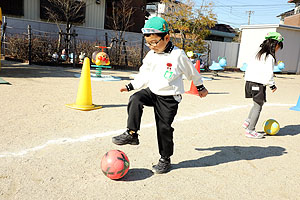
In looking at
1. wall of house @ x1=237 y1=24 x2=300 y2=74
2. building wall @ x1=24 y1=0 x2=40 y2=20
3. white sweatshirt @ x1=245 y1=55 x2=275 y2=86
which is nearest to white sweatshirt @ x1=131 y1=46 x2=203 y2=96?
white sweatshirt @ x1=245 y1=55 x2=275 y2=86

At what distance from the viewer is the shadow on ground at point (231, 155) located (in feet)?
11.7

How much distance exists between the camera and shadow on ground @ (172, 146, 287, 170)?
358 cm

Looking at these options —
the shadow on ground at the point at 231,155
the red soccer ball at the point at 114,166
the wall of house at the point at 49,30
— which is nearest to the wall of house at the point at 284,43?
the wall of house at the point at 49,30

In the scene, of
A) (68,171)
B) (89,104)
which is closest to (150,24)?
(68,171)

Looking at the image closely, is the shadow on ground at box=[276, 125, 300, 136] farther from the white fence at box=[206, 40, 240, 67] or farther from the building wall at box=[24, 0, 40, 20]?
the building wall at box=[24, 0, 40, 20]

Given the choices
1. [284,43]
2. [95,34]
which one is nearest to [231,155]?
[95,34]

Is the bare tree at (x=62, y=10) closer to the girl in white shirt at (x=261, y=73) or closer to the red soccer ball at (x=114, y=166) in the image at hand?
the girl in white shirt at (x=261, y=73)

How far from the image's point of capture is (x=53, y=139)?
13.1ft

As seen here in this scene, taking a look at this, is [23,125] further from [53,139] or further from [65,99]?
[65,99]

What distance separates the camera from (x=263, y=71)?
4.82m

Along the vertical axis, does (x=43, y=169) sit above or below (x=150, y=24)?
below

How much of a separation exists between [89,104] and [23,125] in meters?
1.67

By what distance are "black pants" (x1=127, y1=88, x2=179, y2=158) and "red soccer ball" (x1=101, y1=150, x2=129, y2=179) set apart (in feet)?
1.22

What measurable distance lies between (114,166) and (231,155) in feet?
6.10
